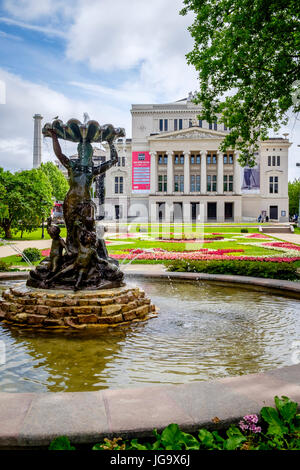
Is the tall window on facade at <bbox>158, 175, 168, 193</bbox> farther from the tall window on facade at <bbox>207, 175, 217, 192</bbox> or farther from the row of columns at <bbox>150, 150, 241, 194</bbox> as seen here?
the tall window on facade at <bbox>207, 175, 217, 192</bbox>

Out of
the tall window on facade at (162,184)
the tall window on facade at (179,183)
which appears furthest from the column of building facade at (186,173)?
the tall window on facade at (162,184)

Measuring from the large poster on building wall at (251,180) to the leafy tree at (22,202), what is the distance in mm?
44584

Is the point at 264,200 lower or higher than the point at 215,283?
higher

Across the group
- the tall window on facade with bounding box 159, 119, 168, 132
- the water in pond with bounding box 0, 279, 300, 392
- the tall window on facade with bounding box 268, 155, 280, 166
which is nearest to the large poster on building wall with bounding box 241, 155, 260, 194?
the tall window on facade with bounding box 268, 155, 280, 166

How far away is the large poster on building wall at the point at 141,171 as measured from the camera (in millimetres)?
68500

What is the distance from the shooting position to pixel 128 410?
2797mm

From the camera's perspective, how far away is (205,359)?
4746mm

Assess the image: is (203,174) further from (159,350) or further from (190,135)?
(159,350)

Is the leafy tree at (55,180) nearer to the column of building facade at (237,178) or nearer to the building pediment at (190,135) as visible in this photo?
the building pediment at (190,135)

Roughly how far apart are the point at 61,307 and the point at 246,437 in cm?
412

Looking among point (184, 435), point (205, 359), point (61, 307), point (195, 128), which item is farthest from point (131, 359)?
point (195, 128)

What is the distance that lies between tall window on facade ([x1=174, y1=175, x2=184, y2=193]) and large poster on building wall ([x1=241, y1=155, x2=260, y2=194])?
1136cm

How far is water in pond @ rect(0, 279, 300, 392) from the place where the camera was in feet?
13.6
